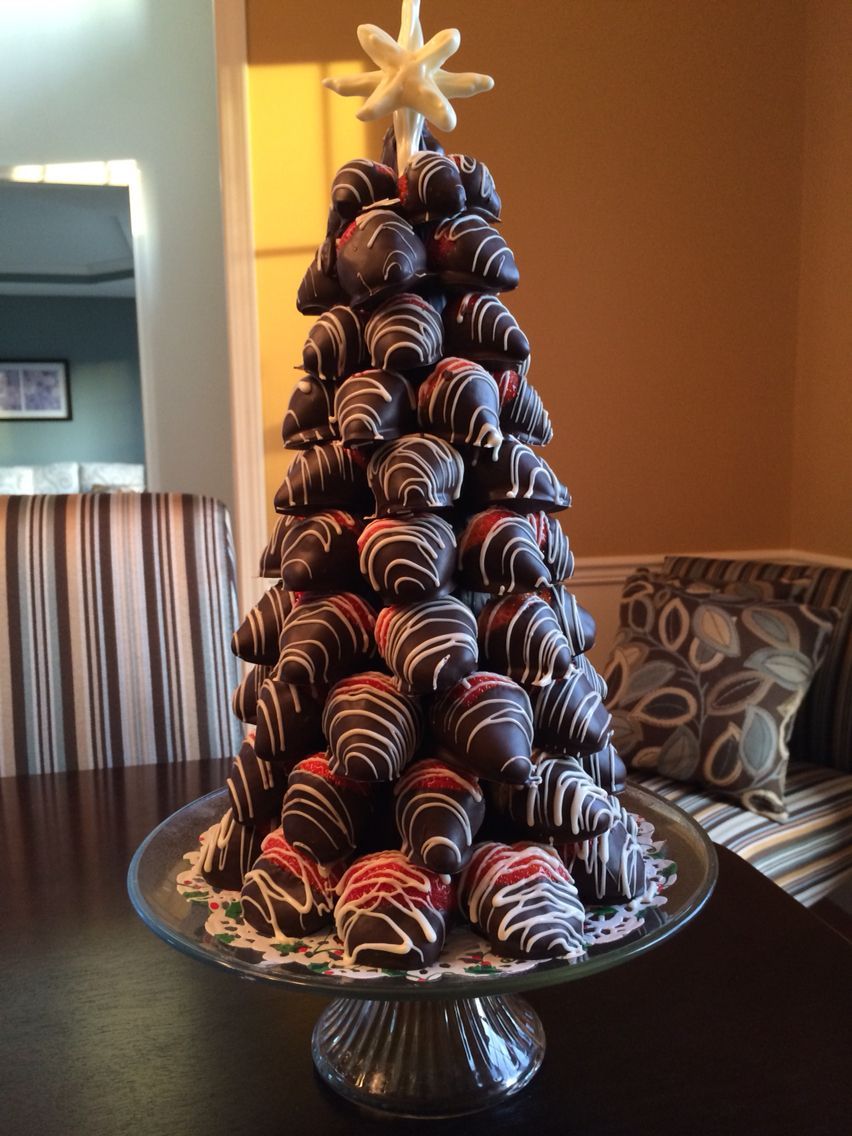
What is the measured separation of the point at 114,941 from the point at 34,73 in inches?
172

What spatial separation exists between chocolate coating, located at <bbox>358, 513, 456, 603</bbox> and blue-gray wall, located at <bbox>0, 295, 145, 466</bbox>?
8.47m

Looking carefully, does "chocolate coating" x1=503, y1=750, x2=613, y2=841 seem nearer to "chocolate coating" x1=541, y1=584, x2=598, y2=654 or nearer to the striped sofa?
"chocolate coating" x1=541, y1=584, x2=598, y2=654

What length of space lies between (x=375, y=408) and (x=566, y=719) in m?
0.23

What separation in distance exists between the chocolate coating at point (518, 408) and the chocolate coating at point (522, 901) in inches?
11.2

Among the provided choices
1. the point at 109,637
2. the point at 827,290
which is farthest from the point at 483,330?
the point at 827,290

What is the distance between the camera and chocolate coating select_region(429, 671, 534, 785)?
0.53 metres

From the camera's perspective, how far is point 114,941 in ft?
2.53

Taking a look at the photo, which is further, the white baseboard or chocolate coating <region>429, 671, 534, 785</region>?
the white baseboard

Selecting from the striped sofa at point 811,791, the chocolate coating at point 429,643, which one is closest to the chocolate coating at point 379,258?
the chocolate coating at point 429,643

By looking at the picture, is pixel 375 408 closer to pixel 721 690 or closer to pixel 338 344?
pixel 338 344

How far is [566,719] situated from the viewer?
1.97 ft

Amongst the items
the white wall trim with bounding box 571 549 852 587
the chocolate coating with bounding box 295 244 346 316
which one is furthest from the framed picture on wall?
the chocolate coating with bounding box 295 244 346 316

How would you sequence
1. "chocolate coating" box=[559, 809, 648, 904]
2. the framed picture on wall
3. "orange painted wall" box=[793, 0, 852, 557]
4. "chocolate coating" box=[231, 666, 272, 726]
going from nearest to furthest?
"chocolate coating" box=[559, 809, 648, 904] → "chocolate coating" box=[231, 666, 272, 726] → "orange painted wall" box=[793, 0, 852, 557] → the framed picture on wall

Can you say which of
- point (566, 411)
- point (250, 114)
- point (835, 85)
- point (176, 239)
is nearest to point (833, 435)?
point (566, 411)
